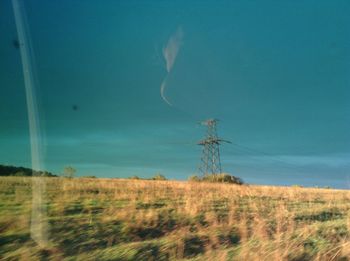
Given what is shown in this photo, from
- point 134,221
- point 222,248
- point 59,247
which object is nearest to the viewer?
point 59,247

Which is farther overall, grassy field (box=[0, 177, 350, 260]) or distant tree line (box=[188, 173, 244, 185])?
distant tree line (box=[188, 173, 244, 185])

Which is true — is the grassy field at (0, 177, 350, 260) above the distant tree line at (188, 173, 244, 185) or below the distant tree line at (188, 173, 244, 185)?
below

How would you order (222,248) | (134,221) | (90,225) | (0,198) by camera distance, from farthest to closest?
(0,198) < (134,221) < (90,225) < (222,248)

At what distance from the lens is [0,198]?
16.3 meters

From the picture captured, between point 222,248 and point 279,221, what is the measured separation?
16.1 feet

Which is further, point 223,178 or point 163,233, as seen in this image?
point 223,178

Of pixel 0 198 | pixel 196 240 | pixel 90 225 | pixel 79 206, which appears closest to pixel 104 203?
pixel 79 206

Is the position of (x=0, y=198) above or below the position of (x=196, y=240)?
above

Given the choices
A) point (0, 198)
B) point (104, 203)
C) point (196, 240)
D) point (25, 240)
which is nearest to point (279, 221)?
point (196, 240)

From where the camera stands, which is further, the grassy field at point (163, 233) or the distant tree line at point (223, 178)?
the distant tree line at point (223, 178)

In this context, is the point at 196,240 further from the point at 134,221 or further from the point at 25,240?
the point at 25,240

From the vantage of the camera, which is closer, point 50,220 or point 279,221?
point 50,220

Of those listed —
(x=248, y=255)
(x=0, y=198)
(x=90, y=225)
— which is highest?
(x=0, y=198)

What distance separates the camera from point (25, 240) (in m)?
10.0
